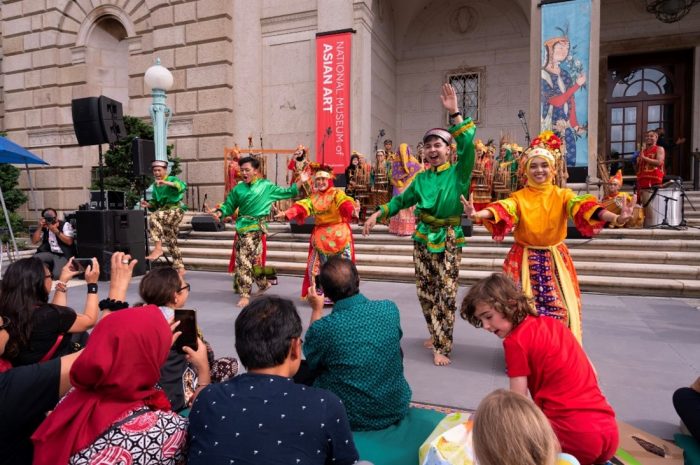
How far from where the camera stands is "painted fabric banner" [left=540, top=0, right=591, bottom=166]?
9.61 metres

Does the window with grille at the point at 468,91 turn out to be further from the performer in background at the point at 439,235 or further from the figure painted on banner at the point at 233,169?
the performer in background at the point at 439,235

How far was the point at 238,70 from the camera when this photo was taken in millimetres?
13406

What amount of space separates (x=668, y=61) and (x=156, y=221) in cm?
1366

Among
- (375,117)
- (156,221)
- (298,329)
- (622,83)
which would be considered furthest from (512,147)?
(298,329)

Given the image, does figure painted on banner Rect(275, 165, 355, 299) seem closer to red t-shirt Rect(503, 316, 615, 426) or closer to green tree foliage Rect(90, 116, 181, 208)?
red t-shirt Rect(503, 316, 615, 426)

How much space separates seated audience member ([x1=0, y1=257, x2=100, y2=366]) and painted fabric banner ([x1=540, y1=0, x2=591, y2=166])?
30.9 feet

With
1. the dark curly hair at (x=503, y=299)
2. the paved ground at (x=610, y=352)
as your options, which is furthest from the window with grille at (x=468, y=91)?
the dark curly hair at (x=503, y=299)

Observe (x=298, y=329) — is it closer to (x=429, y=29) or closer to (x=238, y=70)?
(x=238, y=70)

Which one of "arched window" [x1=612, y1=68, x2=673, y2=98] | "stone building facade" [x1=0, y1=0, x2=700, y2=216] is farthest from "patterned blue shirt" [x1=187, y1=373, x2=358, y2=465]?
"arched window" [x1=612, y1=68, x2=673, y2=98]

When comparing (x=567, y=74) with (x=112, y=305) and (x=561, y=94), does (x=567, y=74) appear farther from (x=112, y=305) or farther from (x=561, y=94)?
(x=112, y=305)

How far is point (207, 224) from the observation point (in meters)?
10.2

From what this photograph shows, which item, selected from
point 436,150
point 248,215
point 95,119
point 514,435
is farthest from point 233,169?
point 514,435

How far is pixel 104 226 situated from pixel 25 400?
6530mm

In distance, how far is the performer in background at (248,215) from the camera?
6.14 meters
